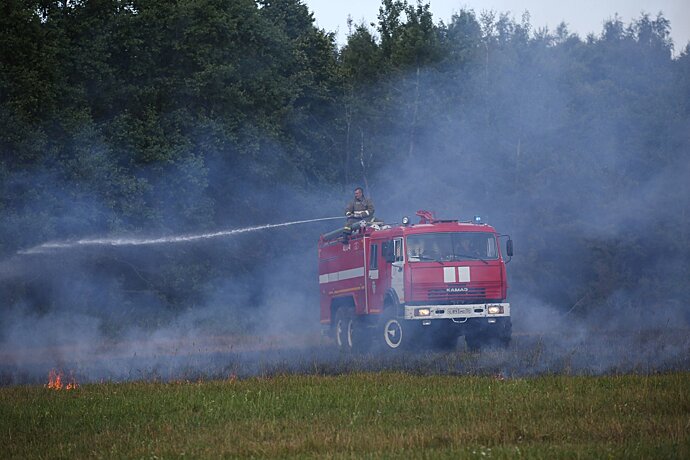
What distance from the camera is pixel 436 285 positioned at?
2023 cm

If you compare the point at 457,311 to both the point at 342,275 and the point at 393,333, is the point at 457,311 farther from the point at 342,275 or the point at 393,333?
the point at 342,275

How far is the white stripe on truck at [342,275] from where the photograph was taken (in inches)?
881

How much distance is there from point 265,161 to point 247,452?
101 feet

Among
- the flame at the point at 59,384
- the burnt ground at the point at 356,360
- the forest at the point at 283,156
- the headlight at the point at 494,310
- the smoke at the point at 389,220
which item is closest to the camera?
the flame at the point at 59,384

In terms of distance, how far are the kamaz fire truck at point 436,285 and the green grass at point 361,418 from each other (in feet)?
17.0

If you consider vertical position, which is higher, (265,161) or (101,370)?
(265,161)

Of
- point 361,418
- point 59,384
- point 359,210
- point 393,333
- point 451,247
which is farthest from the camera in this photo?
point 359,210

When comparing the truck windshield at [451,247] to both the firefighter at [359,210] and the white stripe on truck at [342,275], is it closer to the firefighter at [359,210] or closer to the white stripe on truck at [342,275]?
the white stripe on truck at [342,275]

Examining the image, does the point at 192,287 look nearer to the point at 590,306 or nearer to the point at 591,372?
the point at 590,306

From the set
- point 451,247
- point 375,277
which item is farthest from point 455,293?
point 375,277


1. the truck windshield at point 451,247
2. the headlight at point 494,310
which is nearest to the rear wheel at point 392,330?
the truck windshield at point 451,247

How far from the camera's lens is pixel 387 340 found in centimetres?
2103

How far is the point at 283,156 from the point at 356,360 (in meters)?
23.3

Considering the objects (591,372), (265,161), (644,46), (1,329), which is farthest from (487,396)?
(644,46)
